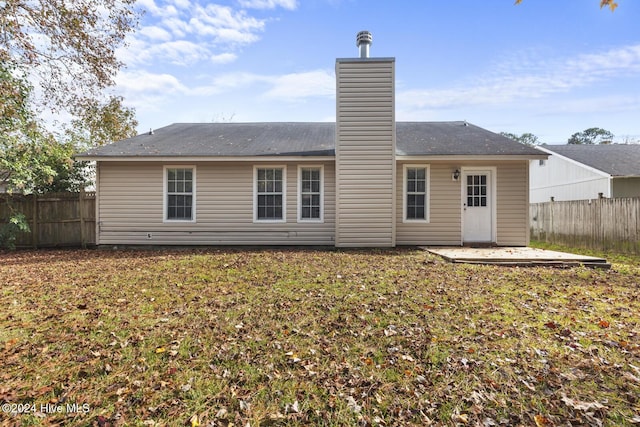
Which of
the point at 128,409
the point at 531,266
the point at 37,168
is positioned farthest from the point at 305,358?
the point at 37,168

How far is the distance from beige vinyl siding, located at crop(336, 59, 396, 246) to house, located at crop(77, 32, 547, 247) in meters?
0.03

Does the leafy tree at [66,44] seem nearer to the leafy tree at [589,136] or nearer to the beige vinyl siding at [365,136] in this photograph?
the beige vinyl siding at [365,136]

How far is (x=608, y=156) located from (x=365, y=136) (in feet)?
55.9

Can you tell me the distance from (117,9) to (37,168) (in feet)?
18.6

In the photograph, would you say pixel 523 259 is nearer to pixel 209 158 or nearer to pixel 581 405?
pixel 581 405

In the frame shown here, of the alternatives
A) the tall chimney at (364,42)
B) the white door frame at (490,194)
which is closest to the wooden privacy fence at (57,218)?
the tall chimney at (364,42)

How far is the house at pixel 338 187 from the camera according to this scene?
945 cm

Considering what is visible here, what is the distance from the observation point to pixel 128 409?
2260mm

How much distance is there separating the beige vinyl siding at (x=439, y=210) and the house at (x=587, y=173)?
31.1ft

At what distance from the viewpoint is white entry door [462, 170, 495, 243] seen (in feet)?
32.7

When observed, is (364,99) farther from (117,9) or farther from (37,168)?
(37,168)

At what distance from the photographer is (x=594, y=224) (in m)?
10.5

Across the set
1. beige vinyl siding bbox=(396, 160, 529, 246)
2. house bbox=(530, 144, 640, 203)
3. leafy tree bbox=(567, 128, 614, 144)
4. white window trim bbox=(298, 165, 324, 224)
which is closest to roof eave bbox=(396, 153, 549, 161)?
beige vinyl siding bbox=(396, 160, 529, 246)

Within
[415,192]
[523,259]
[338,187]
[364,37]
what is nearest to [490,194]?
[415,192]
